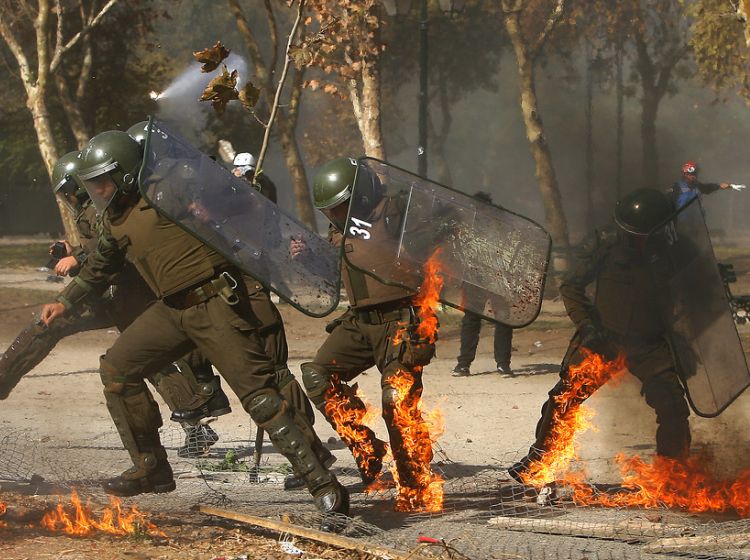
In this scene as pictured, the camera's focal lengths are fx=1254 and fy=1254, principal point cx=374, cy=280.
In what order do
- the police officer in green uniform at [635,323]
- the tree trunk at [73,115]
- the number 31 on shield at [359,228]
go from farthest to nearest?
the tree trunk at [73,115], the police officer in green uniform at [635,323], the number 31 on shield at [359,228]

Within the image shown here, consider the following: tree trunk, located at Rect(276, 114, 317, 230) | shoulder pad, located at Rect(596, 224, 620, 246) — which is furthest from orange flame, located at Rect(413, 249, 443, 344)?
tree trunk, located at Rect(276, 114, 317, 230)

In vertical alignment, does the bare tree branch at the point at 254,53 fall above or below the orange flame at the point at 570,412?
above

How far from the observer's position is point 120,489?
229 inches

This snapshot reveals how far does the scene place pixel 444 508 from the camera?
Result: 6160mm

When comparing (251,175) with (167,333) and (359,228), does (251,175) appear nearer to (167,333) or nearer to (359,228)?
(359,228)

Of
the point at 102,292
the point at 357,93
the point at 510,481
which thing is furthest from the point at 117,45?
the point at 510,481

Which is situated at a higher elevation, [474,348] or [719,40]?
[719,40]

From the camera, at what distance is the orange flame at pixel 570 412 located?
633cm

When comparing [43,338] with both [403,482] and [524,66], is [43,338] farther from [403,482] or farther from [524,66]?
[524,66]

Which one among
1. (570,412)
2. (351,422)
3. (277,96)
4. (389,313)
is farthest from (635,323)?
(277,96)

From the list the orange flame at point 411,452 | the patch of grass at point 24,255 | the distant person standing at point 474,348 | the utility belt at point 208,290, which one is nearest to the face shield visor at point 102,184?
the utility belt at point 208,290

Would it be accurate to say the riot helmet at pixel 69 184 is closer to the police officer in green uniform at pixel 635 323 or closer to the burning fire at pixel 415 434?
the burning fire at pixel 415 434

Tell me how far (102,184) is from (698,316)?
2.99m

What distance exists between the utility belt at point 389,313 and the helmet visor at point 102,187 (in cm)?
134
